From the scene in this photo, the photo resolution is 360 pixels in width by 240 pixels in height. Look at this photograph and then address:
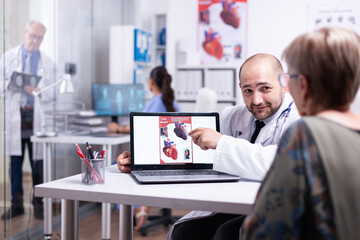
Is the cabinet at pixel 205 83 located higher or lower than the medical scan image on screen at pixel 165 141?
higher

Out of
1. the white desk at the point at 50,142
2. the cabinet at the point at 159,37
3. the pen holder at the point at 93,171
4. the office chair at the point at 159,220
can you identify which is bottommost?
the office chair at the point at 159,220

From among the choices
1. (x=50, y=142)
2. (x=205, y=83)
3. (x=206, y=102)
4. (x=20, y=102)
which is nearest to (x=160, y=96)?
(x=206, y=102)

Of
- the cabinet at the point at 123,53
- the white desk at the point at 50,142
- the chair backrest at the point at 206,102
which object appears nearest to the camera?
the white desk at the point at 50,142

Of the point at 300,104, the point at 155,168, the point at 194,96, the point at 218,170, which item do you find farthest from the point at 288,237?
the point at 194,96

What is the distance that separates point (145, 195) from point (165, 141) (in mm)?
417

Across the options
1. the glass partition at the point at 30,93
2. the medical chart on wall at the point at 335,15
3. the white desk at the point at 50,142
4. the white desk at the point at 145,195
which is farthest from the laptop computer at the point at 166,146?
the medical chart on wall at the point at 335,15

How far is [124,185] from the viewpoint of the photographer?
141 cm

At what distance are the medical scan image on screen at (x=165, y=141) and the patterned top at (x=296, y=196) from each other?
2.72 ft

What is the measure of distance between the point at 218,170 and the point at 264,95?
1.33 feet

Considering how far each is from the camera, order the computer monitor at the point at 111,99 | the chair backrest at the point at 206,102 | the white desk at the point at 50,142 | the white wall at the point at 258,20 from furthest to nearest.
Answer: the white wall at the point at 258,20
the computer monitor at the point at 111,99
the chair backrest at the point at 206,102
the white desk at the point at 50,142

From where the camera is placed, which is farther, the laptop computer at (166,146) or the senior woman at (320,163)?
the laptop computer at (166,146)

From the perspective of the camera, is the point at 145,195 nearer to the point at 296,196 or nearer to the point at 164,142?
the point at 164,142

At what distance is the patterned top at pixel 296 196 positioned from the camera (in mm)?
792

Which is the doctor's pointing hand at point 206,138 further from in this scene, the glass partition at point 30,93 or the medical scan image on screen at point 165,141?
the glass partition at point 30,93
